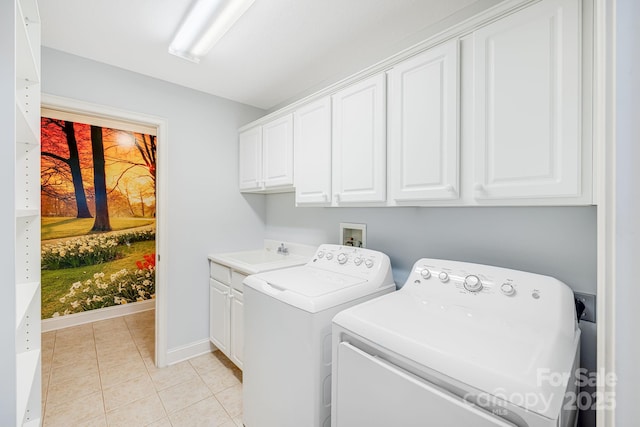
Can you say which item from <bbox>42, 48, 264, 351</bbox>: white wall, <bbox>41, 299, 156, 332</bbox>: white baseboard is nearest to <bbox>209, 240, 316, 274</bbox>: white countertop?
<bbox>42, 48, 264, 351</bbox>: white wall

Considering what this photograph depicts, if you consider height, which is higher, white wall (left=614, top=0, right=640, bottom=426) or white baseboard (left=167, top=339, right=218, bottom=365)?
white wall (left=614, top=0, right=640, bottom=426)

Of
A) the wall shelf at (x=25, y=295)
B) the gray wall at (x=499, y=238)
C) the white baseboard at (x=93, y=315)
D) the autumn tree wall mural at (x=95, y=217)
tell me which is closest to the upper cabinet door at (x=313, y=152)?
the gray wall at (x=499, y=238)

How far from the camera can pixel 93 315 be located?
3.33 m

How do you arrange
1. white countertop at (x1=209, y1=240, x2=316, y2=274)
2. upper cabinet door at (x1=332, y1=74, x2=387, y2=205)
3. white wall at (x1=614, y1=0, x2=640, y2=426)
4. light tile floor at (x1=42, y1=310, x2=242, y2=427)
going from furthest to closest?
white countertop at (x1=209, y1=240, x2=316, y2=274) < light tile floor at (x1=42, y1=310, x2=242, y2=427) < upper cabinet door at (x1=332, y1=74, x2=387, y2=205) < white wall at (x1=614, y1=0, x2=640, y2=426)

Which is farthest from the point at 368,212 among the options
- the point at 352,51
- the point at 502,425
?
the point at 502,425

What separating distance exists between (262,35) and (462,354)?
1.98 m

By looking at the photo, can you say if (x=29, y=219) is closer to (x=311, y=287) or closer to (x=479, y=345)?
(x=311, y=287)

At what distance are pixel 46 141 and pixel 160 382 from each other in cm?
303

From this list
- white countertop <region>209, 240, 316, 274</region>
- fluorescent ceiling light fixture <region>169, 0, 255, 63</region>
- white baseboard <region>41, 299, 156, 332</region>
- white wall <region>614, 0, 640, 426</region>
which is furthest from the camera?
white baseboard <region>41, 299, 156, 332</region>

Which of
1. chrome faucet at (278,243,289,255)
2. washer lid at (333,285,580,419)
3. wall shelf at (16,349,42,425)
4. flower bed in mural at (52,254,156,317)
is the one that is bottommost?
flower bed in mural at (52,254,156,317)

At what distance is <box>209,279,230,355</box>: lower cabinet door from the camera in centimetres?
227

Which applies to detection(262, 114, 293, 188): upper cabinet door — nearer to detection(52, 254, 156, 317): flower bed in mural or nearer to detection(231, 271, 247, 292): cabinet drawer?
detection(231, 271, 247, 292): cabinet drawer

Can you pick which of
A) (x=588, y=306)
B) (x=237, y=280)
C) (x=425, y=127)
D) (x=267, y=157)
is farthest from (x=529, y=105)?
(x=237, y=280)

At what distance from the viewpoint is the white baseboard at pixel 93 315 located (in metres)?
3.05
